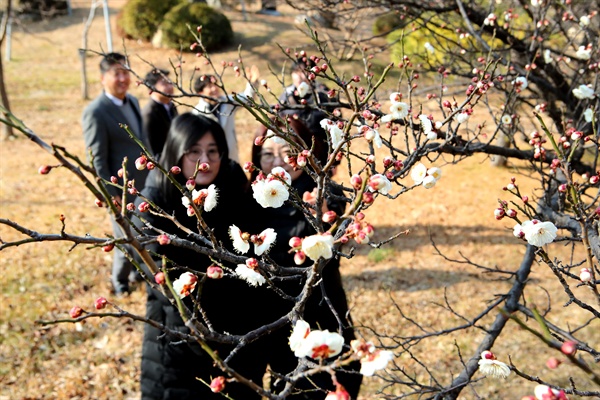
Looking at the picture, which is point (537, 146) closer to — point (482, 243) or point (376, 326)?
point (376, 326)

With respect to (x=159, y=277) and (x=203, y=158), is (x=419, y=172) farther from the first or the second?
(x=203, y=158)

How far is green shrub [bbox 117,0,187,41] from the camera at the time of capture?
1650 cm

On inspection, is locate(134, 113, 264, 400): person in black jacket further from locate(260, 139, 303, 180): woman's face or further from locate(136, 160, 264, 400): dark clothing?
locate(260, 139, 303, 180): woman's face

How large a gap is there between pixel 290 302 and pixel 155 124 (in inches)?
94.7

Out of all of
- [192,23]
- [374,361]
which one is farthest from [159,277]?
[192,23]

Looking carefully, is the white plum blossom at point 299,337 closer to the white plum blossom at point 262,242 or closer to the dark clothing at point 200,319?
the white plum blossom at point 262,242

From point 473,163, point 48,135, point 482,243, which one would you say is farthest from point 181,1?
point 482,243

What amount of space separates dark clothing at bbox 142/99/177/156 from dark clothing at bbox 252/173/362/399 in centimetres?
200

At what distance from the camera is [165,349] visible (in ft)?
7.60

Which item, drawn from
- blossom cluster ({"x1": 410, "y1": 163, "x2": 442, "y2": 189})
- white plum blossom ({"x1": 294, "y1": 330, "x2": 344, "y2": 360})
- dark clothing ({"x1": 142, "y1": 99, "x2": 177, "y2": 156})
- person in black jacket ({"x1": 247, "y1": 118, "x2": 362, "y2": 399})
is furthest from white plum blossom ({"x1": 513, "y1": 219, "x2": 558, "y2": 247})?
dark clothing ({"x1": 142, "y1": 99, "x2": 177, "y2": 156})

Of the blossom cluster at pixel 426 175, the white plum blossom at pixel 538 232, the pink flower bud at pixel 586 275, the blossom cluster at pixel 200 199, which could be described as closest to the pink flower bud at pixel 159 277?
the blossom cluster at pixel 200 199

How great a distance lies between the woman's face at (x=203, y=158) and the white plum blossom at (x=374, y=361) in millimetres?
1606

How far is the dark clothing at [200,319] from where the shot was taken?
223cm

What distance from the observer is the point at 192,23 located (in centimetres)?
1560
